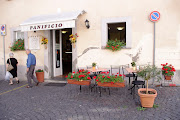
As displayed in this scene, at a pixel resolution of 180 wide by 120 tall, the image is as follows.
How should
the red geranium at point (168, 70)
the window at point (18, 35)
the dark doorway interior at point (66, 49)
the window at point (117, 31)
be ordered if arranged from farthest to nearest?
the dark doorway interior at point (66, 49)
the window at point (18, 35)
the window at point (117, 31)
the red geranium at point (168, 70)

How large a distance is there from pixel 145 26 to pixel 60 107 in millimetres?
4589

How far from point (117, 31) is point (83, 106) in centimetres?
450

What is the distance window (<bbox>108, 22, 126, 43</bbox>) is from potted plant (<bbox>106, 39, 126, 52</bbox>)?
1.02 feet

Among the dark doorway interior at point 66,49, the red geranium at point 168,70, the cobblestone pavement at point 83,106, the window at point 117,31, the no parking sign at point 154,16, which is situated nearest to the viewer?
the cobblestone pavement at point 83,106

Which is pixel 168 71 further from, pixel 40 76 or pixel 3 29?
pixel 3 29

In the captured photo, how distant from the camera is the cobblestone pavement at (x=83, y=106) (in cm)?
382

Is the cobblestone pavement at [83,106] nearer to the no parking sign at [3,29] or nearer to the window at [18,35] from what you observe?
the window at [18,35]

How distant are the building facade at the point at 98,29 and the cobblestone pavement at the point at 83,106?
162cm

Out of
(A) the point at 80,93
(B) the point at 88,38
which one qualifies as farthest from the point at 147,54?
(A) the point at 80,93

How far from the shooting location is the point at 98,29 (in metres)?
7.03

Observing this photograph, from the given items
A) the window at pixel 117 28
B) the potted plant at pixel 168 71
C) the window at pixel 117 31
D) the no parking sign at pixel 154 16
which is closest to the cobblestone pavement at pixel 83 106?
the potted plant at pixel 168 71

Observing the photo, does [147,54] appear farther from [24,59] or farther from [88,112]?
[24,59]

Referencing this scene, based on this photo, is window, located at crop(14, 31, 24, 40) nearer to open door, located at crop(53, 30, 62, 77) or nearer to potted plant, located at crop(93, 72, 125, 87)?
open door, located at crop(53, 30, 62, 77)

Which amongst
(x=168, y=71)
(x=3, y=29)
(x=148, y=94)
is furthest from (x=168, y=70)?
(x=3, y=29)
